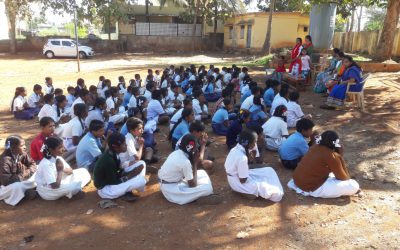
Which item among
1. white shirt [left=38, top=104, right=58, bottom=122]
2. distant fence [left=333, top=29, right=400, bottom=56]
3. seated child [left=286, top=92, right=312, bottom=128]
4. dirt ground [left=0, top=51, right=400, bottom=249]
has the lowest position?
dirt ground [left=0, top=51, right=400, bottom=249]

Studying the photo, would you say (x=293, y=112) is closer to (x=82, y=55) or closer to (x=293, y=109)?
(x=293, y=109)

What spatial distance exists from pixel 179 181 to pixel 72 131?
2.54m

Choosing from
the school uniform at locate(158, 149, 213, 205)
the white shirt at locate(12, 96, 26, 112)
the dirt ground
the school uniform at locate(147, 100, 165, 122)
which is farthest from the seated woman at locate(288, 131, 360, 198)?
the white shirt at locate(12, 96, 26, 112)

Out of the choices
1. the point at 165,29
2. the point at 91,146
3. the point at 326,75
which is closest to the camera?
the point at 91,146

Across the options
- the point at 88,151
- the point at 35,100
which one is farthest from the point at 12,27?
the point at 88,151

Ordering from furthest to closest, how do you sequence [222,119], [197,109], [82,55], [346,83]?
1. [82,55]
2. [346,83]
3. [197,109]
4. [222,119]

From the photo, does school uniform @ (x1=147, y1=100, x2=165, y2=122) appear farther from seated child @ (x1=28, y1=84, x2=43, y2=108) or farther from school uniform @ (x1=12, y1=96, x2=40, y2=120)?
school uniform @ (x1=12, y1=96, x2=40, y2=120)

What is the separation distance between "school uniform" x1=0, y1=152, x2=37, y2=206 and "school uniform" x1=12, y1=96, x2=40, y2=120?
4.78m

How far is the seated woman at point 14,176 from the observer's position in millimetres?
4648

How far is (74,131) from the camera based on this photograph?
6.11 m

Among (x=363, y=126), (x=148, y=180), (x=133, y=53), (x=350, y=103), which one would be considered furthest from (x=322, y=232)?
(x=133, y=53)

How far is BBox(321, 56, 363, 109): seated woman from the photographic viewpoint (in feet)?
28.9

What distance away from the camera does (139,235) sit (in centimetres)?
402

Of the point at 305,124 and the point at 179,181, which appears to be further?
the point at 305,124
